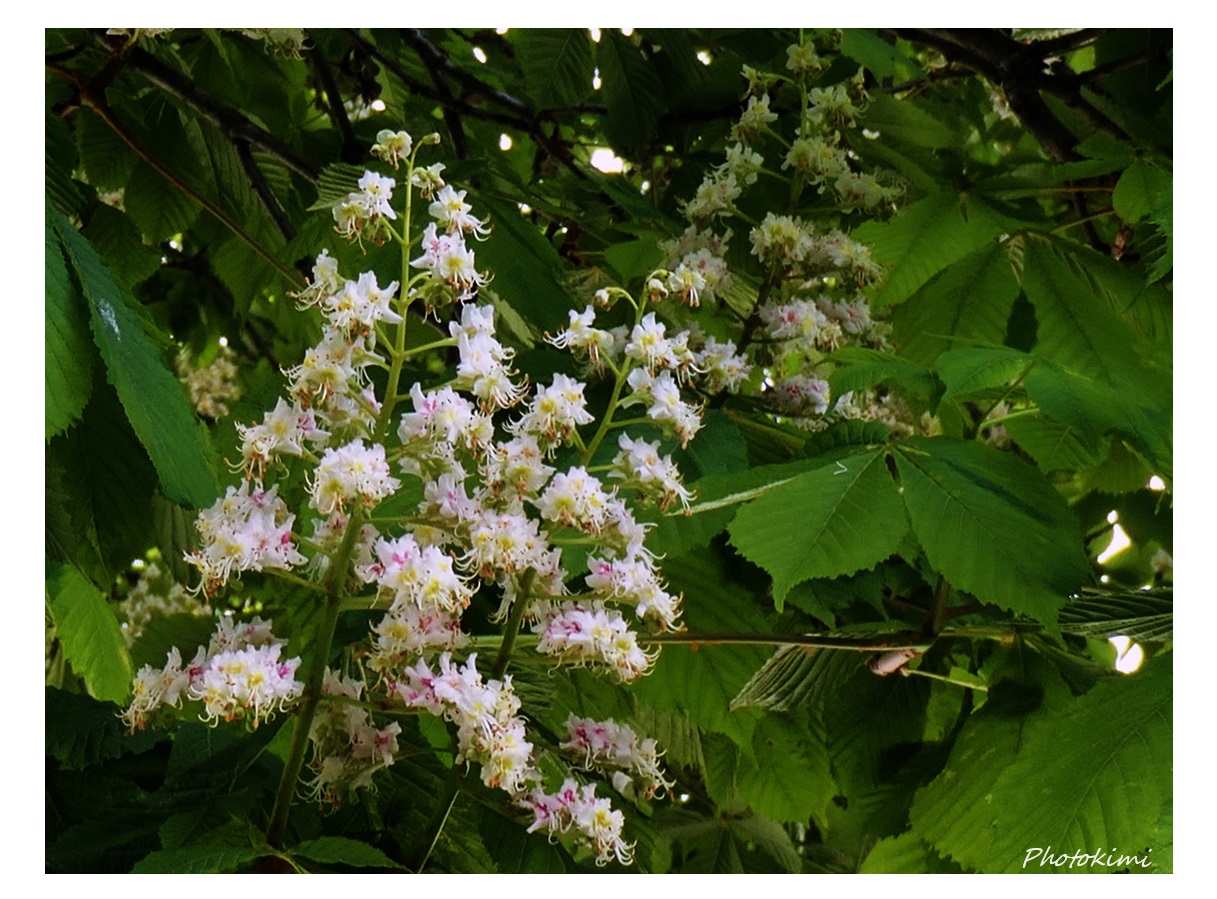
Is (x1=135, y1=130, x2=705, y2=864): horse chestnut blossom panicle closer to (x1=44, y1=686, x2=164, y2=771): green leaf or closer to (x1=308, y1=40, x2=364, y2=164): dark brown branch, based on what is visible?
(x1=44, y1=686, x2=164, y2=771): green leaf

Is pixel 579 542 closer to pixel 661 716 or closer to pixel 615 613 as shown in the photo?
pixel 615 613

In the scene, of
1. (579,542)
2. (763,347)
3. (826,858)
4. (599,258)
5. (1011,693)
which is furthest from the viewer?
(826,858)

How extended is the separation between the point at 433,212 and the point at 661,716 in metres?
0.42

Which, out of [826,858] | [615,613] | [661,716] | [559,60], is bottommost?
[826,858]

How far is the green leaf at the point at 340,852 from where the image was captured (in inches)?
18.2

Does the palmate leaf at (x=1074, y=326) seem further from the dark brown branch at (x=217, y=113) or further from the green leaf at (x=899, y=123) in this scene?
the dark brown branch at (x=217, y=113)

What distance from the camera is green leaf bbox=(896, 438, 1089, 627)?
1.67 feet

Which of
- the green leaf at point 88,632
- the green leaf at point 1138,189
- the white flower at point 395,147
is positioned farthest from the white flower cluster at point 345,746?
the green leaf at point 1138,189

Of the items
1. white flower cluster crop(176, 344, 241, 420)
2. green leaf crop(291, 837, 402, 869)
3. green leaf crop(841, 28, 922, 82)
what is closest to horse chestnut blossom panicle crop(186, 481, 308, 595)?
green leaf crop(291, 837, 402, 869)

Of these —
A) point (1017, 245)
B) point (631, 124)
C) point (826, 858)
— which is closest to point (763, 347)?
point (1017, 245)

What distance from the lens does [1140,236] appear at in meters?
0.86

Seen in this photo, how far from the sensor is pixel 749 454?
0.71 meters

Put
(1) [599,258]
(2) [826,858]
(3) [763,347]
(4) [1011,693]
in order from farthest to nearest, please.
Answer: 1. (2) [826,858]
2. (1) [599,258]
3. (3) [763,347]
4. (4) [1011,693]

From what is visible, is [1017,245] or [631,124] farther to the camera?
Answer: [631,124]
